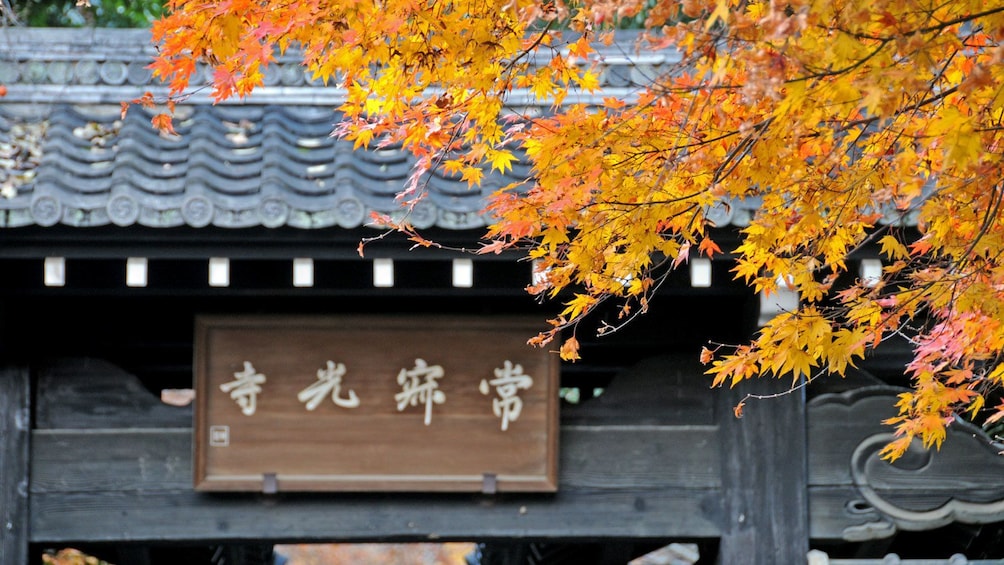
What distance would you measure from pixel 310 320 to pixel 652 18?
2685 mm

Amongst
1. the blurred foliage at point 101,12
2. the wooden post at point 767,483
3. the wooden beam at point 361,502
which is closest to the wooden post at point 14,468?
the wooden beam at point 361,502

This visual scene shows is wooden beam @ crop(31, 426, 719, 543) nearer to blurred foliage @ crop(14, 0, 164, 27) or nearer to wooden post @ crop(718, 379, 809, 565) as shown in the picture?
wooden post @ crop(718, 379, 809, 565)

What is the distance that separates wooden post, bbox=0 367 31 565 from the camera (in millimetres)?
5199

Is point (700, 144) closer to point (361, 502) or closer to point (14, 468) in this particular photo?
point (361, 502)

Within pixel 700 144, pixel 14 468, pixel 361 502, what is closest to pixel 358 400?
pixel 361 502

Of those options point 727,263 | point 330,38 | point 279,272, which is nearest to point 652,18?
point 330,38

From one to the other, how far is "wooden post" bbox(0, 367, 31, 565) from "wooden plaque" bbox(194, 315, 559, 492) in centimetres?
76

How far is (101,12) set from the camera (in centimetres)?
1173

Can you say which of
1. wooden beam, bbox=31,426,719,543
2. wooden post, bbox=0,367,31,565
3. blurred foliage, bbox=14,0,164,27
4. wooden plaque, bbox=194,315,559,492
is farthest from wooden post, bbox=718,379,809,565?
blurred foliage, bbox=14,0,164,27

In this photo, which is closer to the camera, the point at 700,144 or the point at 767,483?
the point at 700,144

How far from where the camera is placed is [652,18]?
114 inches

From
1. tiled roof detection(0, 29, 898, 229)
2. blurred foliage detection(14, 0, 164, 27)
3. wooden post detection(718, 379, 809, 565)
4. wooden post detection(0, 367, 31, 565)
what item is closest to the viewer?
tiled roof detection(0, 29, 898, 229)

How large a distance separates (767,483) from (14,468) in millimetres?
3248

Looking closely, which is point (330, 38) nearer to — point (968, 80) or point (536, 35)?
point (536, 35)
